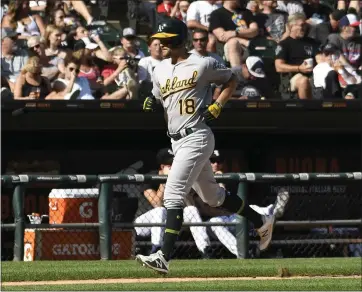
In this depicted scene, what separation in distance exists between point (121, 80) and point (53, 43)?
111 centimetres

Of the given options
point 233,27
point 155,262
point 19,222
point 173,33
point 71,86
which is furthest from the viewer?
point 233,27

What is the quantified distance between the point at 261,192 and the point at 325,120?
1152 mm

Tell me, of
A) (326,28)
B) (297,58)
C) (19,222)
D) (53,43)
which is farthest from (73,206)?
(326,28)

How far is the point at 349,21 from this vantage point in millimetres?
13906

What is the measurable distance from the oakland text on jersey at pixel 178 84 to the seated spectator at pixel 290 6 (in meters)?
6.99

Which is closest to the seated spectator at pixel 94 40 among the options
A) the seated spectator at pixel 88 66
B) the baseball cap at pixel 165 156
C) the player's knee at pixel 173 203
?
the seated spectator at pixel 88 66

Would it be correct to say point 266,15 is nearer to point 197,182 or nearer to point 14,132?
point 14,132

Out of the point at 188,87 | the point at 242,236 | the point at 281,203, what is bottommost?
the point at 281,203

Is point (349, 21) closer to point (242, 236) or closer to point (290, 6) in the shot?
point (290, 6)

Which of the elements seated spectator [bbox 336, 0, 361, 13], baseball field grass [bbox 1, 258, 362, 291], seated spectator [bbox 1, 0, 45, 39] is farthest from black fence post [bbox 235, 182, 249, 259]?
seated spectator [bbox 336, 0, 361, 13]

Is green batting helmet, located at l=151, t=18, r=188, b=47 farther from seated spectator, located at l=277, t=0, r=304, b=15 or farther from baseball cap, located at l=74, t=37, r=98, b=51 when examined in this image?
seated spectator, located at l=277, t=0, r=304, b=15

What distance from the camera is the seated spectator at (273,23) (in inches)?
536

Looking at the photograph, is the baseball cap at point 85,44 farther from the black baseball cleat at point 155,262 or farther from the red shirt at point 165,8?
the black baseball cleat at point 155,262

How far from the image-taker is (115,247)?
1061cm
